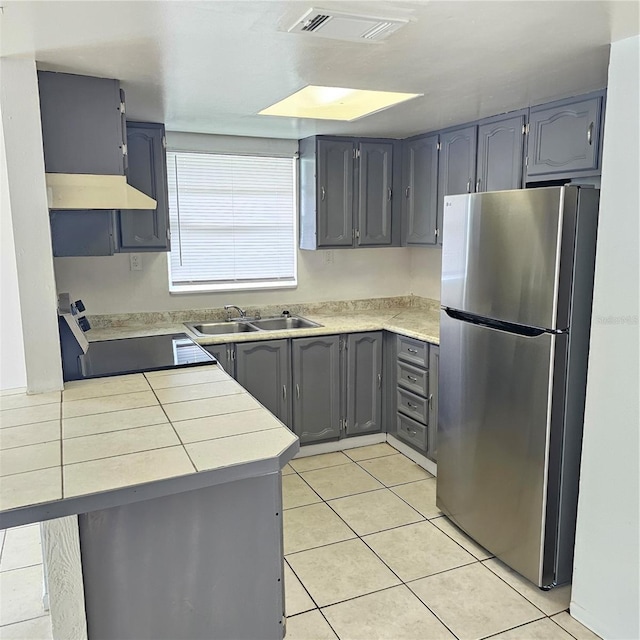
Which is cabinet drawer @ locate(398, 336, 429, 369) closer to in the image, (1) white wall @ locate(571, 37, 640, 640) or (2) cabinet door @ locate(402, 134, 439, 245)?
(2) cabinet door @ locate(402, 134, 439, 245)

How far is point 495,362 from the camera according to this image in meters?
2.54

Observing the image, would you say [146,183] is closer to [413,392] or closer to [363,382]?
[363,382]

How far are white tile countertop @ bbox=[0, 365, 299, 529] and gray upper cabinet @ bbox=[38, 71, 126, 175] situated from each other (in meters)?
0.95

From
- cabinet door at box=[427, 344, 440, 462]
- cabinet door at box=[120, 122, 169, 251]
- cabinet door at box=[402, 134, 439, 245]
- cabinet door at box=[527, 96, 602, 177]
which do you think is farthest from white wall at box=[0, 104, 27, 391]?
cabinet door at box=[402, 134, 439, 245]

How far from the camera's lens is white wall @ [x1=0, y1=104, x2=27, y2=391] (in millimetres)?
2193

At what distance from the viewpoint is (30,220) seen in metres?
2.18

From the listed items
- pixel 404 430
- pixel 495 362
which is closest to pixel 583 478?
pixel 495 362

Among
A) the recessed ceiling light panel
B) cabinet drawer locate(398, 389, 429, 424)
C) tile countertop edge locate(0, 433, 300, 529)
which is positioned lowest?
cabinet drawer locate(398, 389, 429, 424)

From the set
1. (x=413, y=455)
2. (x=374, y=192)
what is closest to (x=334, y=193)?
(x=374, y=192)

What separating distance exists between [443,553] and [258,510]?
139cm

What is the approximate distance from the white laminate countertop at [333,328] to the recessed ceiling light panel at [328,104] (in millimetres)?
1318

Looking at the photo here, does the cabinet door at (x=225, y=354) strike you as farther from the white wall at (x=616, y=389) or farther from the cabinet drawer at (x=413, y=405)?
the white wall at (x=616, y=389)

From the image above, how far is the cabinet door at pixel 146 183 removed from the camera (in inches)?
133

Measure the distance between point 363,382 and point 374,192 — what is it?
53.6 inches
